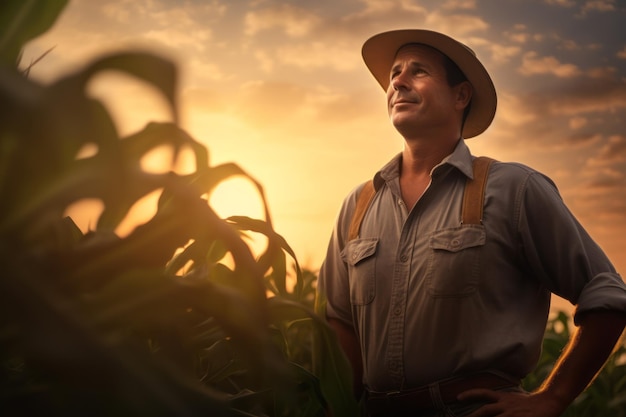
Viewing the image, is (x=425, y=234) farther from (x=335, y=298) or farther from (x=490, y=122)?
(x=490, y=122)

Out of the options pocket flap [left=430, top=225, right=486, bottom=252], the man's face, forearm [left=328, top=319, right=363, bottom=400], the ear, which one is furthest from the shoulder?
forearm [left=328, top=319, right=363, bottom=400]

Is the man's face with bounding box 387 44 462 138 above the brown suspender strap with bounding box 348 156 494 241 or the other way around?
above

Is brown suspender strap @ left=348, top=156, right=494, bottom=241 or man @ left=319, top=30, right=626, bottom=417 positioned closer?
man @ left=319, top=30, right=626, bottom=417

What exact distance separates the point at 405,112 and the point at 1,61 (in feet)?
7.98

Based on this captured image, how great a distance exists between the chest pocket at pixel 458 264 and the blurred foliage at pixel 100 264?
175 centimetres

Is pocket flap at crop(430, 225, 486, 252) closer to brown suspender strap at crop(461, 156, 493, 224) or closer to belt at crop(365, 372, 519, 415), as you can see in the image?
brown suspender strap at crop(461, 156, 493, 224)

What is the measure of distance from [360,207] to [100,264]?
2.42 metres

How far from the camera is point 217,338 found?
978 millimetres

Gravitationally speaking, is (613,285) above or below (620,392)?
above

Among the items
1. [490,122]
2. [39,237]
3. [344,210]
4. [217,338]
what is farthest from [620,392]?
[39,237]

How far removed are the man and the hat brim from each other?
360mm

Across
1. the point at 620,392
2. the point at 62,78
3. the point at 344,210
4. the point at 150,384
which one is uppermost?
the point at 344,210

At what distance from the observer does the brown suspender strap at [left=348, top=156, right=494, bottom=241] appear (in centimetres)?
254

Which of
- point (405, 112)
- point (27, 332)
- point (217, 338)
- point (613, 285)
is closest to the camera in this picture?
point (27, 332)
